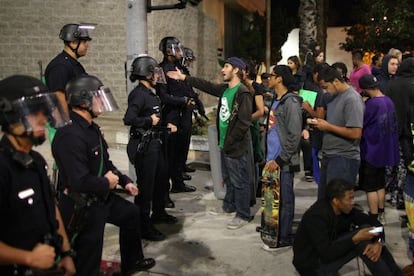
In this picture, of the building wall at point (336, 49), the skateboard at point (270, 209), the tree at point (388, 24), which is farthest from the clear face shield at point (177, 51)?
the building wall at point (336, 49)

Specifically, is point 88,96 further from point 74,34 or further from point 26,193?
point 74,34

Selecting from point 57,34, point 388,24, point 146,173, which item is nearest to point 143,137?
point 146,173

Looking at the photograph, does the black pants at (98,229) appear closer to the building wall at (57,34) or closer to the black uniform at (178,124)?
the black uniform at (178,124)

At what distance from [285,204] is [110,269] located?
6.07 ft

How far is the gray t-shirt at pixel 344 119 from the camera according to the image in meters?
4.52

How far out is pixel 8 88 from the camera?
2.44m

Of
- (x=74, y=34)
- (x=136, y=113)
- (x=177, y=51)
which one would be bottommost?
(x=136, y=113)

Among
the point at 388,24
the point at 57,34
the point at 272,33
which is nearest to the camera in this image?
the point at 57,34

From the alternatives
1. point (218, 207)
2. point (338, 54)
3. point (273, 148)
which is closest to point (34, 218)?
point (273, 148)

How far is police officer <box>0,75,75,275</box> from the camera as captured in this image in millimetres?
2348

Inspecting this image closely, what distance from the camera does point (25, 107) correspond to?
2434 mm

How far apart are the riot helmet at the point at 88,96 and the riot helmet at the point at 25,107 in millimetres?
881

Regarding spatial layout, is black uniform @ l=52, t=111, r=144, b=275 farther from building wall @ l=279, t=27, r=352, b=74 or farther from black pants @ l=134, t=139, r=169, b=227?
building wall @ l=279, t=27, r=352, b=74

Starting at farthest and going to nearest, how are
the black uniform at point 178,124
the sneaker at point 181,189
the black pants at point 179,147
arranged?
the sneaker at point 181,189 → the black pants at point 179,147 → the black uniform at point 178,124
